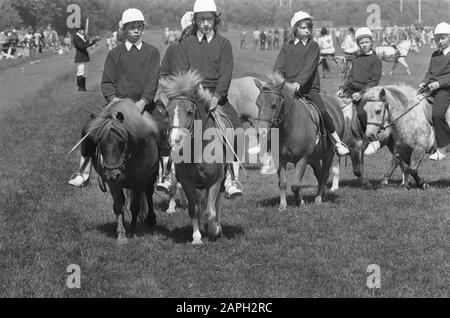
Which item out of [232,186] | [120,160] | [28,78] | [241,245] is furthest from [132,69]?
[28,78]

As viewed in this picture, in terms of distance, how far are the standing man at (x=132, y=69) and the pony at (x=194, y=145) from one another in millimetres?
366

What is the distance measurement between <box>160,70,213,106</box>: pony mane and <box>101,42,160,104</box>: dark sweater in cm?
99

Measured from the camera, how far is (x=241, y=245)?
8758mm

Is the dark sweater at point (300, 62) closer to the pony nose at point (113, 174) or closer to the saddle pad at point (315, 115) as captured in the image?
the saddle pad at point (315, 115)

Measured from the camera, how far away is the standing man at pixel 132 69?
9.26m

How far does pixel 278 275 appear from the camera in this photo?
7.54 metres

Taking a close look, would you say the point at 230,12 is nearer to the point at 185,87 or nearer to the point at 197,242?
the point at 197,242

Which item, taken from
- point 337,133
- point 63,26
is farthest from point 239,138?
point 63,26

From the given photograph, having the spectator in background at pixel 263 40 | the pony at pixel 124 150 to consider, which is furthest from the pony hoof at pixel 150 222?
the spectator in background at pixel 263 40

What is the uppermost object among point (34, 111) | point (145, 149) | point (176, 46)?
point (176, 46)

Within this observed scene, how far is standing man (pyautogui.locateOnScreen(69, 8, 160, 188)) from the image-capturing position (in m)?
9.26

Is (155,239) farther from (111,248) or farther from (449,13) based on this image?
(449,13)

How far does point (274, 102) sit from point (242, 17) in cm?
6794

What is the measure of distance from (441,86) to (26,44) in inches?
2035
